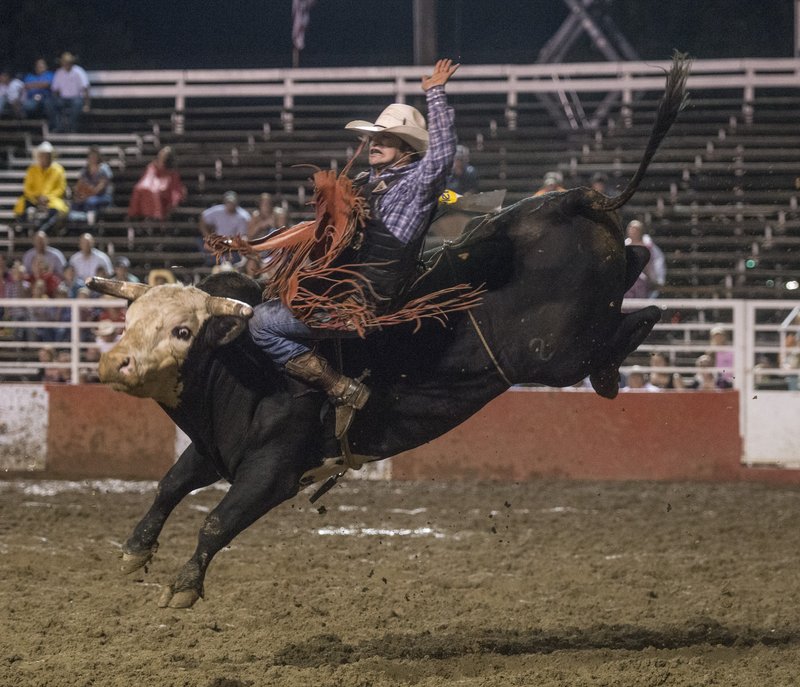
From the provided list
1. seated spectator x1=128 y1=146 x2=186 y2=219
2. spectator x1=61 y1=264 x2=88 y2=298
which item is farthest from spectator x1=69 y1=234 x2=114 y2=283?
seated spectator x1=128 y1=146 x2=186 y2=219

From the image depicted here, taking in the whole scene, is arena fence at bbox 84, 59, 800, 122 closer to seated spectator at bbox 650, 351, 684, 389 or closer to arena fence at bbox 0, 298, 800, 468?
arena fence at bbox 0, 298, 800, 468

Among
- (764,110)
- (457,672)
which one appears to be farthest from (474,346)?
(764,110)

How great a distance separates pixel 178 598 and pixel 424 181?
5.73ft

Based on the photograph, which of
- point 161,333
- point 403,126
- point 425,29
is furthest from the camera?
point 425,29

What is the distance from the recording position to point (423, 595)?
577 centimetres

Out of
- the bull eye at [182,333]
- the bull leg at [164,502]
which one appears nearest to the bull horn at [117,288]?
the bull eye at [182,333]

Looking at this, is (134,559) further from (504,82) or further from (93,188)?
(504,82)

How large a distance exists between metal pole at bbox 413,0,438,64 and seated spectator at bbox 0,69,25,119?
5.66 m

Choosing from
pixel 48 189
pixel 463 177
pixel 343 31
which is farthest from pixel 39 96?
pixel 343 31

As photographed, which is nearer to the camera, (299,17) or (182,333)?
(182,333)

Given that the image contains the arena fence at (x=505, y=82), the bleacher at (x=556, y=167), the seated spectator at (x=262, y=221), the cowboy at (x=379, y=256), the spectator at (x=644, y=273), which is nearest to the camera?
the cowboy at (x=379, y=256)

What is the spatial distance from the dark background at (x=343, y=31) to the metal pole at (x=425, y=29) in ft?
25.6

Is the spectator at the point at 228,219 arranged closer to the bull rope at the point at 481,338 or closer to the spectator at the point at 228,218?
the spectator at the point at 228,218

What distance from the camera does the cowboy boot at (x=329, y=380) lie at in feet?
14.3
